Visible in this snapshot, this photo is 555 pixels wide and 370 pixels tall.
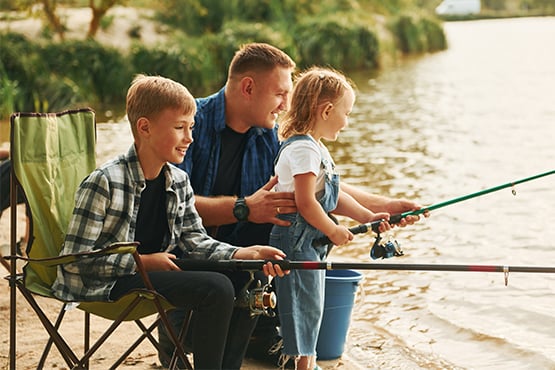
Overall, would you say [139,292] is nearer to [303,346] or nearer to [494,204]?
[303,346]

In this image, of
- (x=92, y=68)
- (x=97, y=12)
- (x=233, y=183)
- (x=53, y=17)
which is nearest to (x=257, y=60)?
(x=233, y=183)

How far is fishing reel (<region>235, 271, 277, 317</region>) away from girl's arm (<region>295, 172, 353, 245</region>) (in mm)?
240

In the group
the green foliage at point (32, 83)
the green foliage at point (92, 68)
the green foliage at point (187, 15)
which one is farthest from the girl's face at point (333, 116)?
the green foliage at point (187, 15)

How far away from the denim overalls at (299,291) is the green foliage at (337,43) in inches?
575

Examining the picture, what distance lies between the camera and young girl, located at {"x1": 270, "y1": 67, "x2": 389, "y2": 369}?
2979 mm

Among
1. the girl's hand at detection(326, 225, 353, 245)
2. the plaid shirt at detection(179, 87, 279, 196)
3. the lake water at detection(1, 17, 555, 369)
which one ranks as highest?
the plaid shirt at detection(179, 87, 279, 196)

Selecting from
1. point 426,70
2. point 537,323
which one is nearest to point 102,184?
point 537,323

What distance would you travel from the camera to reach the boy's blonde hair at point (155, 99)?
108 inches

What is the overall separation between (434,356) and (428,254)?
1.75m

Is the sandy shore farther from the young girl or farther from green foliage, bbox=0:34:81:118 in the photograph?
green foliage, bbox=0:34:81:118

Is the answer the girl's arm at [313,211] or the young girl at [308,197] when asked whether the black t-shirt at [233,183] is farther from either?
the girl's arm at [313,211]

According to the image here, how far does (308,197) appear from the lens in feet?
9.73

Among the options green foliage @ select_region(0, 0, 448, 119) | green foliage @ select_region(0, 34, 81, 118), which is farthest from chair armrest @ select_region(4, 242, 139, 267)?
green foliage @ select_region(0, 34, 81, 118)

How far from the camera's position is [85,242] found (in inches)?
103
